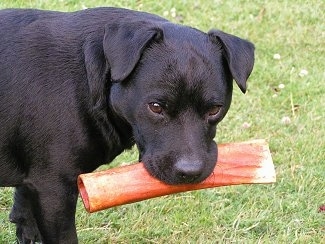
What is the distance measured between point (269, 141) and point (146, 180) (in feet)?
6.64

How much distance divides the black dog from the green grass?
849mm

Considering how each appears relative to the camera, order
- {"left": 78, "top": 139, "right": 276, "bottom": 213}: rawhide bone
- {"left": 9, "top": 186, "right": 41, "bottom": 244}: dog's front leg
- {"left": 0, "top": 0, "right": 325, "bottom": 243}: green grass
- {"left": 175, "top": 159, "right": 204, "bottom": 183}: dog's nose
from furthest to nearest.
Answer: {"left": 0, "top": 0, "right": 325, "bottom": 243}: green grass
{"left": 9, "top": 186, "right": 41, "bottom": 244}: dog's front leg
{"left": 78, "top": 139, "right": 276, "bottom": 213}: rawhide bone
{"left": 175, "top": 159, "right": 204, "bottom": 183}: dog's nose

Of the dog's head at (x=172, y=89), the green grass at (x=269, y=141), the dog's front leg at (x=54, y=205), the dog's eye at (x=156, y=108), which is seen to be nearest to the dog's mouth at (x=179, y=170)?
the dog's head at (x=172, y=89)

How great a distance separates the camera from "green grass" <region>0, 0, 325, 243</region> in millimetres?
4242

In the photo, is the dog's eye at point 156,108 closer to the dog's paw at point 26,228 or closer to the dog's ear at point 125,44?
the dog's ear at point 125,44

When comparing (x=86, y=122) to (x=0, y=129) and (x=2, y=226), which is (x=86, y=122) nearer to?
(x=0, y=129)

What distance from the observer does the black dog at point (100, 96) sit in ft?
10.4

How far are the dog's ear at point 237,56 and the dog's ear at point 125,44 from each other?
308mm

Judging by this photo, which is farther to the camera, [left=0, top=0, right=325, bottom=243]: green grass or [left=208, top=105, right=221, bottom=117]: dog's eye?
[left=0, top=0, right=325, bottom=243]: green grass

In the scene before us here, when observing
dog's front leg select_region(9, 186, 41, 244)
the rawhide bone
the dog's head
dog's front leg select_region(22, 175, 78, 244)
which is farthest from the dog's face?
dog's front leg select_region(9, 186, 41, 244)

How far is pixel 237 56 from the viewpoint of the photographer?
331cm

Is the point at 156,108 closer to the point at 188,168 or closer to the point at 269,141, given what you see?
the point at 188,168

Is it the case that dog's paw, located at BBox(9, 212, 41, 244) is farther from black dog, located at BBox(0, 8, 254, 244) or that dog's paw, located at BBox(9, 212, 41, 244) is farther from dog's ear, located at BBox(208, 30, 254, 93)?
dog's ear, located at BBox(208, 30, 254, 93)

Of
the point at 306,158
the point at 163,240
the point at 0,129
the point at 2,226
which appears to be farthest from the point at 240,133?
the point at 0,129
